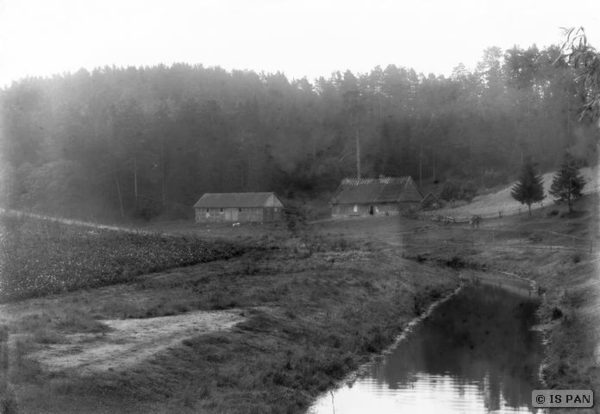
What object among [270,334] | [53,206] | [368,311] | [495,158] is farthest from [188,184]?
[270,334]

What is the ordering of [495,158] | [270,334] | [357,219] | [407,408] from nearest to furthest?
[407,408], [270,334], [357,219], [495,158]

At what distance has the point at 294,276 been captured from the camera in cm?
4281

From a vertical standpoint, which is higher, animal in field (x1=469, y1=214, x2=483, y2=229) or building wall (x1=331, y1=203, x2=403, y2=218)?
building wall (x1=331, y1=203, x2=403, y2=218)

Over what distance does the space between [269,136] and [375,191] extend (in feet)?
85.4

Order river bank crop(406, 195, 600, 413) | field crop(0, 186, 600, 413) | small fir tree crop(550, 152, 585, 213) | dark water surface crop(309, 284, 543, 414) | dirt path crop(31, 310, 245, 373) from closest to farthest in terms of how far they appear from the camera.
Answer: field crop(0, 186, 600, 413) → dirt path crop(31, 310, 245, 373) → dark water surface crop(309, 284, 543, 414) → river bank crop(406, 195, 600, 413) → small fir tree crop(550, 152, 585, 213)

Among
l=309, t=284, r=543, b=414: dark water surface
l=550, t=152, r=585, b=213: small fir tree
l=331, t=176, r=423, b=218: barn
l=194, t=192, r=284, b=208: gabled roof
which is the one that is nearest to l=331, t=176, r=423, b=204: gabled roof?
l=331, t=176, r=423, b=218: barn

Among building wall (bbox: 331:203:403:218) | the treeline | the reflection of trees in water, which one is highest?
the treeline

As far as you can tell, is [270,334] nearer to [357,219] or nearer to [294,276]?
[294,276]

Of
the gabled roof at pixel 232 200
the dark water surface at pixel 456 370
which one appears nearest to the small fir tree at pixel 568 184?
the dark water surface at pixel 456 370

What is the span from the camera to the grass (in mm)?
35250

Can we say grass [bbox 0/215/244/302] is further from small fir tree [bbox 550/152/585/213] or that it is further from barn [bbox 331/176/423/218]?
barn [bbox 331/176/423/218]

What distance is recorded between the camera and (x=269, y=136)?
374ft

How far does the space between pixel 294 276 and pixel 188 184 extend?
62718 mm

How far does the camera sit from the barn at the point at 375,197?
303ft
